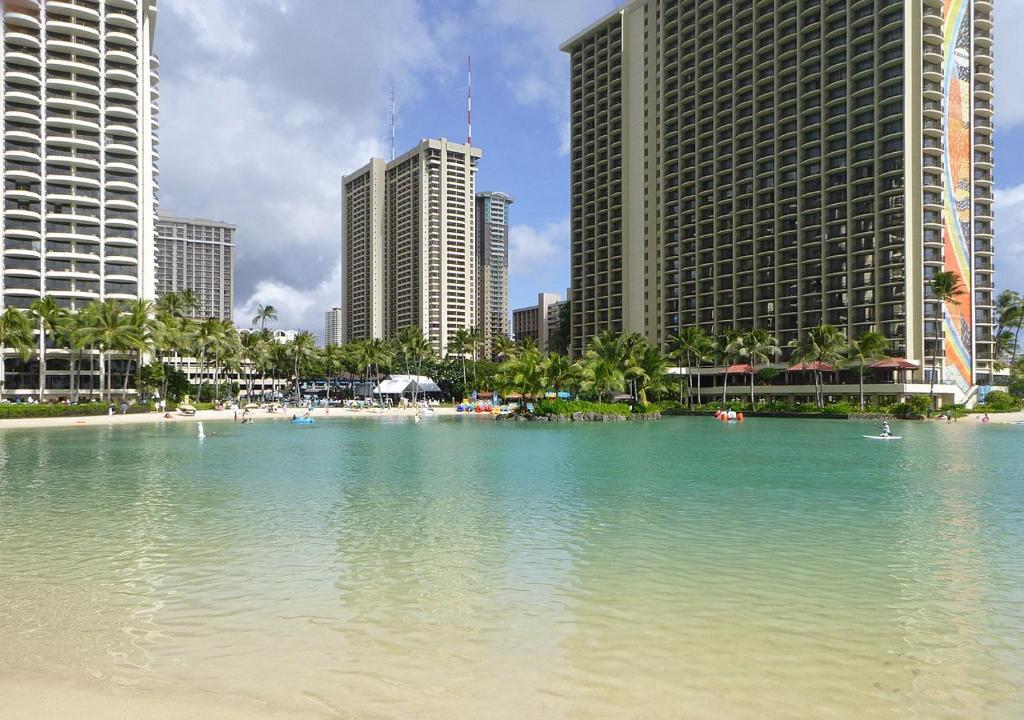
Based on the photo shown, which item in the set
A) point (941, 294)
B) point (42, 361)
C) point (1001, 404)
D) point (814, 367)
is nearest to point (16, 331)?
point (42, 361)

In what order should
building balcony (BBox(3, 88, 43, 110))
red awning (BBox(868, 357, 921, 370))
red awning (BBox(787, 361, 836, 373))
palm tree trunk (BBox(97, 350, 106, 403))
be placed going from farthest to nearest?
building balcony (BBox(3, 88, 43, 110)) < palm tree trunk (BBox(97, 350, 106, 403)) < red awning (BBox(787, 361, 836, 373)) < red awning (BBox(868, 357, 921, 370))

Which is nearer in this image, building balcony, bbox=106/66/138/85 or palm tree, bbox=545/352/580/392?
palm tree, bbox=545/352/580/392

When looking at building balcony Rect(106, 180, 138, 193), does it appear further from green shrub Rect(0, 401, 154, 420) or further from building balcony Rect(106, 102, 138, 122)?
Answer: green shrub Rect(0, 401, 154, 420)

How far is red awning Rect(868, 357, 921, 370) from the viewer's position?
90.0m

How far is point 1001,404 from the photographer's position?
87.3 metres

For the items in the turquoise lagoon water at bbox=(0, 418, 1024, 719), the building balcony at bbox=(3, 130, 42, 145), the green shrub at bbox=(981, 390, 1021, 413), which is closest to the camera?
the turquoise lagoon water at bbox=(0, 418, 1024, 719)

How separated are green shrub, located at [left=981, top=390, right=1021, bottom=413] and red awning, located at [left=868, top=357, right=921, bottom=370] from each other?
8.69 m

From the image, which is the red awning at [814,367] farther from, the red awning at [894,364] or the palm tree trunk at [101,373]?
the palm tree trunk at [101,373]

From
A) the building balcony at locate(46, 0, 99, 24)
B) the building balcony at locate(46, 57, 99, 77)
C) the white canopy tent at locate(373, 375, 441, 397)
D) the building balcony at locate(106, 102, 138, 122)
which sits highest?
the building balcony at locate(46, 0, 99, 24)

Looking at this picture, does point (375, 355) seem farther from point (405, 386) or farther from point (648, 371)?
point (648, 371)

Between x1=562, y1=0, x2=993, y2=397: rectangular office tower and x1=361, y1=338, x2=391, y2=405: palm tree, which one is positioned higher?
x1=562, y1=0, x2=993, y2=397: rectangular office tower

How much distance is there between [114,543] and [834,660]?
48.6 ft

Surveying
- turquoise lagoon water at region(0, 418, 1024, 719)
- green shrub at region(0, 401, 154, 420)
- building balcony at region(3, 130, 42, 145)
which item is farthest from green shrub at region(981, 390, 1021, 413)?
building balcony at region(3, 130, 42, 145)

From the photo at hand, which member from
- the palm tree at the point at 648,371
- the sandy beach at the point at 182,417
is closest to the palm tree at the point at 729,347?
the palm tree at the point at 648,371
